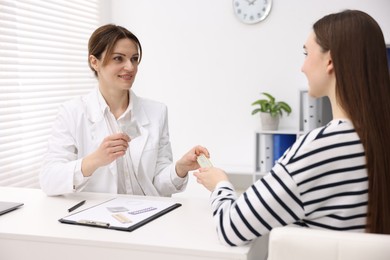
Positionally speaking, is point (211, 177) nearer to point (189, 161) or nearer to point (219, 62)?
point (189, 161)

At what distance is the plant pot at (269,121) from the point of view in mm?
3854

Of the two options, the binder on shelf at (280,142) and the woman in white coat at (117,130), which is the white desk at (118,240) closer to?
the woman in white coat at (117,130)

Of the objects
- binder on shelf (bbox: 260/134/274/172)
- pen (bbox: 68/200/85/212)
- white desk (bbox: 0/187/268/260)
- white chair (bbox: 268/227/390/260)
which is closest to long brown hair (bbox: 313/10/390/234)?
white chair (bbox: 268/227/390/260)

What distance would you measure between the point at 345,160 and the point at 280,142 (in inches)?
104

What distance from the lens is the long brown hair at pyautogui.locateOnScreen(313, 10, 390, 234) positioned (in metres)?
1.15

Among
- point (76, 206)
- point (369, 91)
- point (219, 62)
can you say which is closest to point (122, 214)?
point (76, 206)

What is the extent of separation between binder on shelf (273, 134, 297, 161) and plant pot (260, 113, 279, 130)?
100 mm

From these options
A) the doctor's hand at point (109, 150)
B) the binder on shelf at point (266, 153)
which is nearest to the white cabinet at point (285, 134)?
the binder on shelf at point (266, 153)

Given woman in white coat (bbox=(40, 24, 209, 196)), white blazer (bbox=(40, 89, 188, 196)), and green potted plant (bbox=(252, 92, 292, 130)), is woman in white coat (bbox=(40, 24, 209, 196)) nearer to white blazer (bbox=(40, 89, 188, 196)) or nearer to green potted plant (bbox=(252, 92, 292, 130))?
white blazer (bbox=(40, 89, 188, 196))

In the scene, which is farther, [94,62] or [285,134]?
[285,134]

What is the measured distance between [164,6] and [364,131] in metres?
3.39

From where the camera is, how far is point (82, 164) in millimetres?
1923

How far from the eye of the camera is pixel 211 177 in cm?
156

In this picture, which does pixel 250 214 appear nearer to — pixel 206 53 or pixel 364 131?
pixel 364 131
